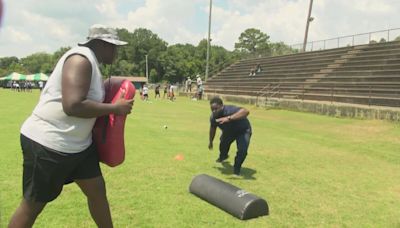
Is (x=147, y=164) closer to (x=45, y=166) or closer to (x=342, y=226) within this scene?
(x=342, y=226)

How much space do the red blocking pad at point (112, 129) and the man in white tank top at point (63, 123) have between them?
13 centimetres

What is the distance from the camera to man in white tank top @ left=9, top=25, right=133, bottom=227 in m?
3.31

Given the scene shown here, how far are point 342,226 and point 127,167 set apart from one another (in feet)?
13.6

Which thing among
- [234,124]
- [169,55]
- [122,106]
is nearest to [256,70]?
[234,124]

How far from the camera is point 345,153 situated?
12.1 meters

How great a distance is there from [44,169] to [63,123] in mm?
366

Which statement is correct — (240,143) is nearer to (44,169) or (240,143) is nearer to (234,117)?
(234,117)

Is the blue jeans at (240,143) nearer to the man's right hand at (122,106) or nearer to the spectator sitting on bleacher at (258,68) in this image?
the man's right hand at (122,106)

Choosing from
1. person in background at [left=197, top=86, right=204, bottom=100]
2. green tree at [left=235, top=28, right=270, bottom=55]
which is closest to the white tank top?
person in background at [left=197, top=86, right=204, bottom=100]

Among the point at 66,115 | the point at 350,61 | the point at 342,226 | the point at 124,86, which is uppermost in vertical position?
the point at 350,61

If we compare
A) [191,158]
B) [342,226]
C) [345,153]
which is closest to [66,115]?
[342,226]

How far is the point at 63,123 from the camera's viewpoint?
3396 mm

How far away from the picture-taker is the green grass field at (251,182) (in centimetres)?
566

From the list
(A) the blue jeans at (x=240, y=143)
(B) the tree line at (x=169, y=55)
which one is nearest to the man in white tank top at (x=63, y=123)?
(A) the blue jeans at (x=240, y=143)
